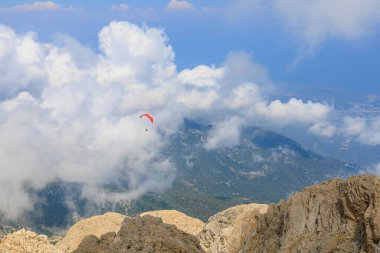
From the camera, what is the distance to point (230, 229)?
2815 inches

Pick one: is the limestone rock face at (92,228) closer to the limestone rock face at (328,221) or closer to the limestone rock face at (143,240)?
the limestone rock face at (143,240)

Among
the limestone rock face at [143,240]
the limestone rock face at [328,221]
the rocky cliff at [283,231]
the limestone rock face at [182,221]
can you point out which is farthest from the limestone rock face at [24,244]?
the limestone rock face at [182,221]

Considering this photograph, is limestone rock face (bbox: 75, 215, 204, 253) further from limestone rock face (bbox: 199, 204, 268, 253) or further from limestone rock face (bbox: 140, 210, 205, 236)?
limestone rock face (bbox: 140, 210, 205, 236)

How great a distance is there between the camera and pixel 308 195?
5941 centimetres

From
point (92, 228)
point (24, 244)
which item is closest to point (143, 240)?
point (24, 244)

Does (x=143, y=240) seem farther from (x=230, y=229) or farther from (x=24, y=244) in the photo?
(x=230, y=229)

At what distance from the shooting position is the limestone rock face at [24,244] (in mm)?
58656

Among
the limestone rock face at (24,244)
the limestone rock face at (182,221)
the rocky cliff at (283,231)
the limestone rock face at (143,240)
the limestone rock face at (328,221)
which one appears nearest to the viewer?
the limestone rock face at (328,221)

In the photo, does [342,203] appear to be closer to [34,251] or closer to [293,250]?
[293,250]

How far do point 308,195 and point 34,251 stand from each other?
1386 inches

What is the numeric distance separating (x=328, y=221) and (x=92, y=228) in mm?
60579

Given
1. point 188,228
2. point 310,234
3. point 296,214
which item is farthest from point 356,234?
point 188,228

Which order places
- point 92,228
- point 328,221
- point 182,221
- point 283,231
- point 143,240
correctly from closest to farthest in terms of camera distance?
point 328,221, point 283,231, point 143,240, point 92,228, point 182,221

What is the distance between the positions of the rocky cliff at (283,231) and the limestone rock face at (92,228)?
2722 centimetres
